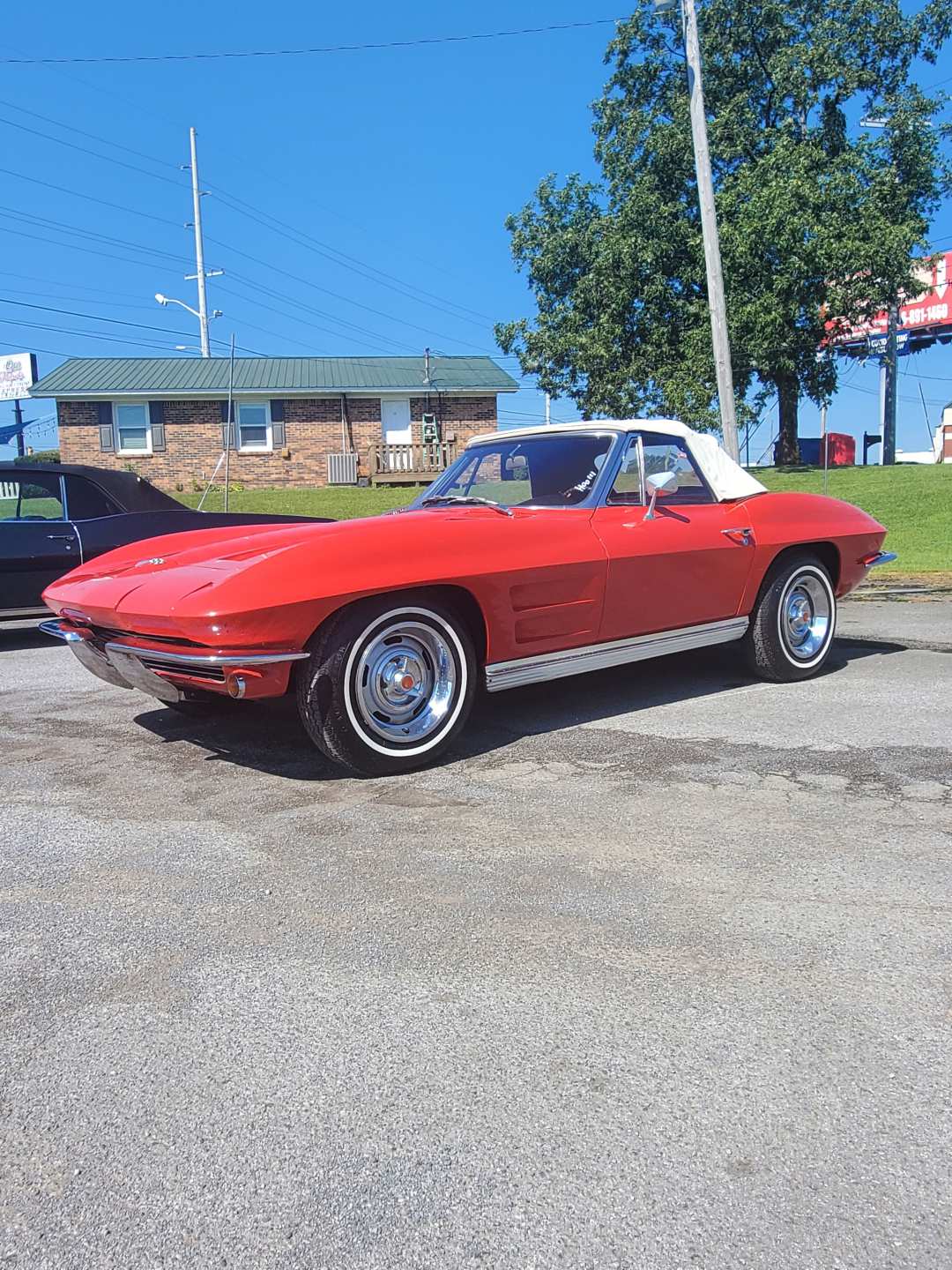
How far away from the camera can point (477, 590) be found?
4.07m

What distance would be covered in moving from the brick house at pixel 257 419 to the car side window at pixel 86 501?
18.5m

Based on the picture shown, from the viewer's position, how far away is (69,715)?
5180mm

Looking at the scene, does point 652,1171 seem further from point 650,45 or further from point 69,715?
point 650,45

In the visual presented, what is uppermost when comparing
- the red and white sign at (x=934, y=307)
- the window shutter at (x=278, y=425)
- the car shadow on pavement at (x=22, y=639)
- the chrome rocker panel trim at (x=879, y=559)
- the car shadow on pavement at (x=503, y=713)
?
the red and white sign at (x=934, y=307)

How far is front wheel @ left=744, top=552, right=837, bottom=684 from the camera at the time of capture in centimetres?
551

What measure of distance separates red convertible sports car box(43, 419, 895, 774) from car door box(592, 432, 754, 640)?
0.01 meters

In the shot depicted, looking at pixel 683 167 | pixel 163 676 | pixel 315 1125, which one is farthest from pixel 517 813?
pixel 683 167

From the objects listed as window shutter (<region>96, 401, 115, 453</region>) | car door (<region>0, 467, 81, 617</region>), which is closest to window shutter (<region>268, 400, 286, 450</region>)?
window shutter (<region>96, 401, 115, 453</region>)

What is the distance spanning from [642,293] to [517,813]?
21238mm

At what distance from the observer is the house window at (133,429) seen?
2719 centimetres

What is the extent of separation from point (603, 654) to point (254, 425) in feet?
81.1

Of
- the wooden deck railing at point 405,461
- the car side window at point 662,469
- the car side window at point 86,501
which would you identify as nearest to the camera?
the car side window at point 662,469

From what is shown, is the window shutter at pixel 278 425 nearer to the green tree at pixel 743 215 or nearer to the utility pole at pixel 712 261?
the green tree at pixel 743 215

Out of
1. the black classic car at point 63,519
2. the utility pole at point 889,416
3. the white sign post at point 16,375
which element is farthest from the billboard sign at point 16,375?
the black classic car at point 63,519
